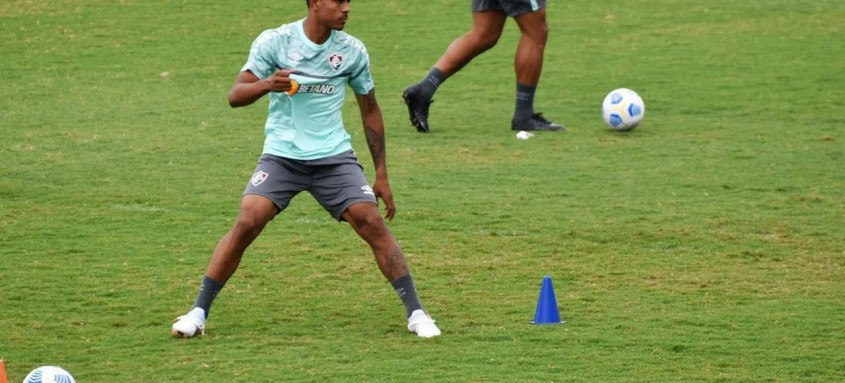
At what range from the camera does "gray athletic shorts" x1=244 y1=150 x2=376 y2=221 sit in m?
7.39

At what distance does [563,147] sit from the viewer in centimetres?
1265

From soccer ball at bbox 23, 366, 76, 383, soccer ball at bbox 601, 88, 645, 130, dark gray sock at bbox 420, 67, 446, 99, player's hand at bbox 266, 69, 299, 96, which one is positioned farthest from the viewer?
soccer ball at bbox 601, 88, 645, 130

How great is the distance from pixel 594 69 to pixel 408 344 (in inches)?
389

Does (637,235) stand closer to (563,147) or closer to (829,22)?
(563,147)

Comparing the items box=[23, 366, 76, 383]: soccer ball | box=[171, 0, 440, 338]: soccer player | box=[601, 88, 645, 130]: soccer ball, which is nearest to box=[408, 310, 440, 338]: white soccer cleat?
box=[171, 0, 440, 338]: soccer player

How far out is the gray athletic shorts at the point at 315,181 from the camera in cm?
739

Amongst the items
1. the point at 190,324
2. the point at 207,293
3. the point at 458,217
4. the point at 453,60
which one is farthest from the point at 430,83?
the point at 190,324

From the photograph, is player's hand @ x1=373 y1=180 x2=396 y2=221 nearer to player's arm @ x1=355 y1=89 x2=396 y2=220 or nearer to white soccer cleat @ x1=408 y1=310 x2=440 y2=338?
player's arm @ x1=355 y1=89 x2=396 y2=220

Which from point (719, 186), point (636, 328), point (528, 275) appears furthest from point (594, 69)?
point (636, 328)

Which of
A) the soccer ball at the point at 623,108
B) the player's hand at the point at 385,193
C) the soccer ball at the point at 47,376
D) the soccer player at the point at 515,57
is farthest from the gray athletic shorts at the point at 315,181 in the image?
the soccer ball at the point at 623,108

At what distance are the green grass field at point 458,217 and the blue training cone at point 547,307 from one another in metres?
0.07

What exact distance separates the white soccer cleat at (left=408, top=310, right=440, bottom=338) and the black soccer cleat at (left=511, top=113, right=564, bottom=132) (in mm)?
6036

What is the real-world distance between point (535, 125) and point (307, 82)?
6.21 meters

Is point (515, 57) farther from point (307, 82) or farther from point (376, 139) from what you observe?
point (307, 82)
